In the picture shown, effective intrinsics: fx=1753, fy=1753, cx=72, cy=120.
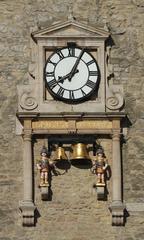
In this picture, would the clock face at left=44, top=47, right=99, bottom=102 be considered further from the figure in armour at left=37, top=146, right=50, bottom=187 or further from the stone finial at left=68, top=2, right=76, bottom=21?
the figure in armour at left=37, top=146, right=50, bottom=187

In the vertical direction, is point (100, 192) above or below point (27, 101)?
below

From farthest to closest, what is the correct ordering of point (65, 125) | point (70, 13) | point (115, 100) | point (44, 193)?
point (70, 13)
point (115, 100)
point (65, 125)
point (44, 193)

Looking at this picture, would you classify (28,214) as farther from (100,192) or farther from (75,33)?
(75,33)

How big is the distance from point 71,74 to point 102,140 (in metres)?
1.22

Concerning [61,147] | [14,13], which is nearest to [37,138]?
[61,147]

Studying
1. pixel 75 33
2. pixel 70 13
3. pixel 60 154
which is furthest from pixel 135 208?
pixel 70 13

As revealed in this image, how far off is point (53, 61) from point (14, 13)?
1.10 m

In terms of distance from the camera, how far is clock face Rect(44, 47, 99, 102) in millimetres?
29188

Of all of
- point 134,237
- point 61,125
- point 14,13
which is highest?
point 14,13

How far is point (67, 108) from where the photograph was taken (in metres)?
29.2

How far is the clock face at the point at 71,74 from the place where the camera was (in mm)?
29188

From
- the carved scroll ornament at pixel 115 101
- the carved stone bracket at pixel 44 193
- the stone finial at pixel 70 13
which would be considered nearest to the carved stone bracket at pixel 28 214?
the carved stone bracket at pixel 44 193

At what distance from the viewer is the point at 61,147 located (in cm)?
2897

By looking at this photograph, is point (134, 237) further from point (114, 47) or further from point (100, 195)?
point (114, 47)
